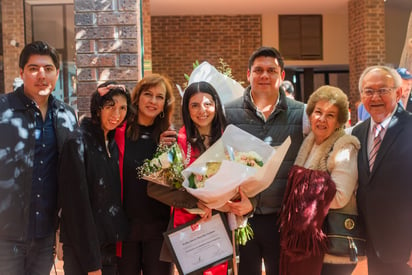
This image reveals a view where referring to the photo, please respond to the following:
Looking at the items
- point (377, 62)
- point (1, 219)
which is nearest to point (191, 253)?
point (1, 219)

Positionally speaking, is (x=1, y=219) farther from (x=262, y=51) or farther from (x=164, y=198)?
(x=262, y=51)

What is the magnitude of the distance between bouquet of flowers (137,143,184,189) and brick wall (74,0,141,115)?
0.80 m

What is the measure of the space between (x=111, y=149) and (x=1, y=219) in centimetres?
75

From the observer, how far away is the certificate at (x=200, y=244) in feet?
9.60

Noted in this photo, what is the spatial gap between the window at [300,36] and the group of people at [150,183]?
10.2m

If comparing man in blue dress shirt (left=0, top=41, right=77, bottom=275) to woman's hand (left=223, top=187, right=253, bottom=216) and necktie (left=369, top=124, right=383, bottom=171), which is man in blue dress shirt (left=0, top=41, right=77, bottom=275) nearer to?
woman's hand (left=223, top=187, right=253, bottom=216)

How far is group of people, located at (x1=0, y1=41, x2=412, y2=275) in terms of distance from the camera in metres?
2.74

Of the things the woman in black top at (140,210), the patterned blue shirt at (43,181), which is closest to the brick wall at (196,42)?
the woman in black top at (140,210)

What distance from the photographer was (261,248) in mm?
3254

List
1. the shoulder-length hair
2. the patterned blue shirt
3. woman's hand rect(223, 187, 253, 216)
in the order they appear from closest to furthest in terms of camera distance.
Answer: the patterned blue shirt, woman's hand rect(223, 187, 253, 216), the shoulder-length hair

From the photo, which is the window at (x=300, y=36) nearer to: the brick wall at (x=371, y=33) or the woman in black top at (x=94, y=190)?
the brick wall at (x=371, y=33)

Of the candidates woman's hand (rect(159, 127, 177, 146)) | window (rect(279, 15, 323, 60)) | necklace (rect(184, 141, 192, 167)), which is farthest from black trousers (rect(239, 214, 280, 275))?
window (rect(279, 15, 323, 60))

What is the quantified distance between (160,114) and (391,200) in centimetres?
157

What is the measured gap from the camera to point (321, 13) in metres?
13.0
